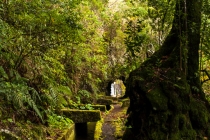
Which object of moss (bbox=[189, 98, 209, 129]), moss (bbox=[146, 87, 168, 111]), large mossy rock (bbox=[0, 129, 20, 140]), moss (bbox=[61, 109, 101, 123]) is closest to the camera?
large mossy rock (bbox=[0, 129, 20, 140])

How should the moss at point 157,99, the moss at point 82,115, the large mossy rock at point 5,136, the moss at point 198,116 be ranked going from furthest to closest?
the moss at point 82,115 < the moss at point 198,116 < the moss at point 157,99 < the large mossy rock at point 5,136

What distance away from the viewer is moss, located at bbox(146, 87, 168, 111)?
5602 millimetres

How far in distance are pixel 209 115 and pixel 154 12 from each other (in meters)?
4.54

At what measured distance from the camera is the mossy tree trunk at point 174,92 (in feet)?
18.5

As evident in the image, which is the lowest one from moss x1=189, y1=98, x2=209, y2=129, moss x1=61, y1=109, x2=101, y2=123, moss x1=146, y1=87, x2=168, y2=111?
moss x1=61, y1=109, x2=101, y2=123

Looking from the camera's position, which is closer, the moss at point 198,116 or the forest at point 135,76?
the forest at point 135,76

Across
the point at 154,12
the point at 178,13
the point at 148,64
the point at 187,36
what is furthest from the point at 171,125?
the point at 154,12

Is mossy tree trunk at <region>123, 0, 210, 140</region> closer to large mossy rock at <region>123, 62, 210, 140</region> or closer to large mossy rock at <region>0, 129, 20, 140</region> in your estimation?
large mossy rock at <region>123, 62, 210, 140</region>

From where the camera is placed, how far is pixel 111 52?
23.2m

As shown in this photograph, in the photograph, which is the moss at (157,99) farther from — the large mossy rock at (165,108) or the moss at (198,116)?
the moss at (198,116)

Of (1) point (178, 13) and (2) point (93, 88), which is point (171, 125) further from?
(2) point (93, 88)

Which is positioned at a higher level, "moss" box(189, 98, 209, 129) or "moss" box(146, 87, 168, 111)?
"moss" box(146, 87, 168, 111)

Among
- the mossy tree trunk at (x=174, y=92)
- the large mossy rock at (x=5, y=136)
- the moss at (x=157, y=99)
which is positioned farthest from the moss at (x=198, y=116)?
the large mossy rock at (x=5, y=136)

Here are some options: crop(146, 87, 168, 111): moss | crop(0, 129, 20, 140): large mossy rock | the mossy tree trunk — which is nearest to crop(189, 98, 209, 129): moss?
the mossy tree trunk
